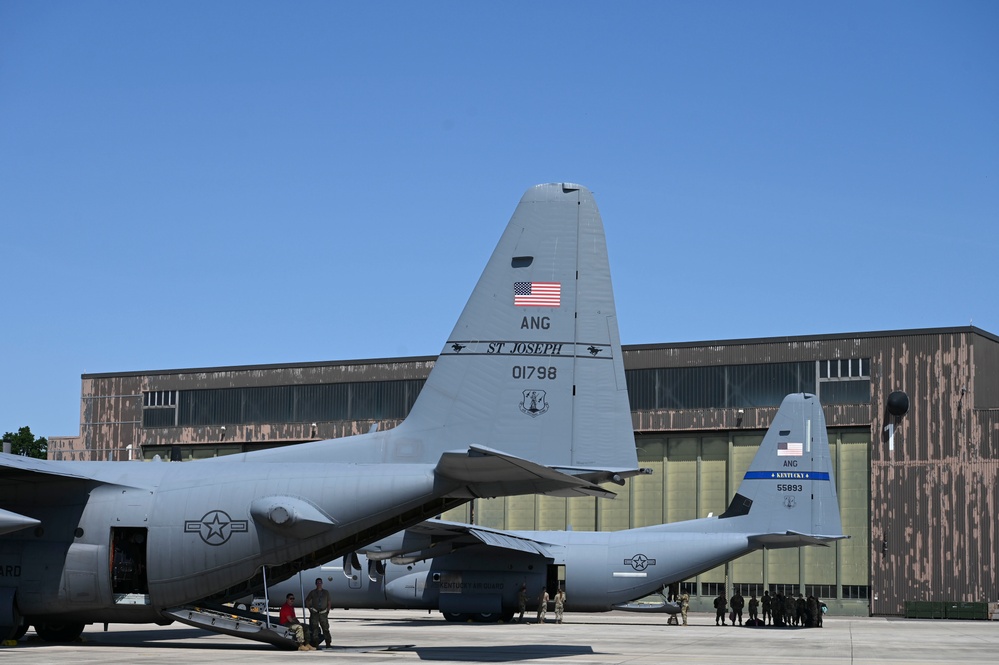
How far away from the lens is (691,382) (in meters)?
52.4

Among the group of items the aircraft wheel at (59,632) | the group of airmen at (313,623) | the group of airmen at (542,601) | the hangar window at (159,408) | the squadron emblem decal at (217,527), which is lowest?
the group of airmen at (542,601)

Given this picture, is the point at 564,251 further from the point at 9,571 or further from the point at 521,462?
the point at 9,571

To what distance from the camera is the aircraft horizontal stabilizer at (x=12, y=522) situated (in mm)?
20922

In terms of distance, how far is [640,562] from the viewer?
34.1m

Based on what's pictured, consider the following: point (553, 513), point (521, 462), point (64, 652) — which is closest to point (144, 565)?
point (64, 652)

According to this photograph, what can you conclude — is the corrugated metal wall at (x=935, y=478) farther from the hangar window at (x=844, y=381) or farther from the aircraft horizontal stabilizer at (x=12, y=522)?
the aircraft horizontal stabilizer at (x=12, y=522)

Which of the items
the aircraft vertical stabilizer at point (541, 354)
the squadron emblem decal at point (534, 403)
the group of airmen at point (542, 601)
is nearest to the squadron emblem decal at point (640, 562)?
the group of airmen at point (542, 601)

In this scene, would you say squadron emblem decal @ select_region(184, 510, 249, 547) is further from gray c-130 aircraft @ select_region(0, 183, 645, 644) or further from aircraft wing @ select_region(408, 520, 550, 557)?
aircraft wing @ select_region(408, 520, 550, 557)

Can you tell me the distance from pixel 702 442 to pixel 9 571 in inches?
1407

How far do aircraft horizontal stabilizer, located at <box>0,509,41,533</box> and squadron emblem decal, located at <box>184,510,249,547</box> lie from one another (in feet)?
9.87

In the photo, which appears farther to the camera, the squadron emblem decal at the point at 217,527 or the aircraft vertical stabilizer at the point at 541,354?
the squadron emblem decal at the point at 217,527

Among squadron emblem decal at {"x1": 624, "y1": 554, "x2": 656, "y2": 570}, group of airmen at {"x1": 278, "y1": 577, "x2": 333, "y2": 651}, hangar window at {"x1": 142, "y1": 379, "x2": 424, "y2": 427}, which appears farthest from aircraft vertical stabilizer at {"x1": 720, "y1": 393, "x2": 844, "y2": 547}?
hangar window at {"x1": 142, "y1": 379, "x2": 424, "y2": 427}

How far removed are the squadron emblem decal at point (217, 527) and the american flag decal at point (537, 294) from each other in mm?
6690

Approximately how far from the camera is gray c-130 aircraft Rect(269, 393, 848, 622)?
34.2 meters
